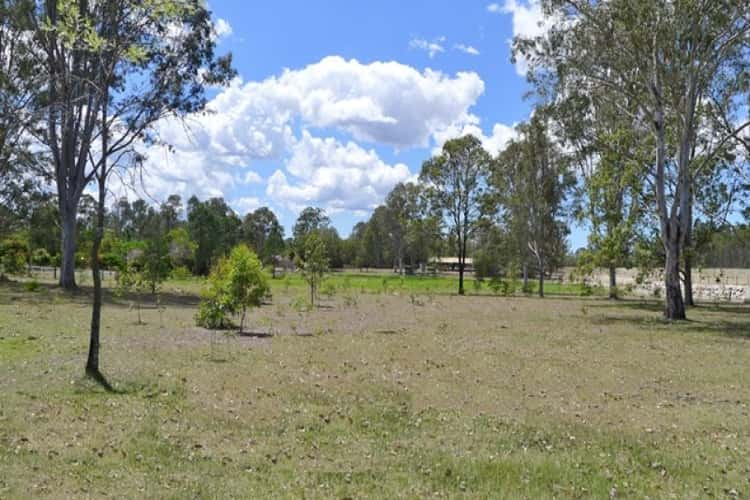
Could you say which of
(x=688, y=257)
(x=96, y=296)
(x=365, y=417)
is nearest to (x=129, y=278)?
(x=96, y=296)

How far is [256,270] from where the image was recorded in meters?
17.0

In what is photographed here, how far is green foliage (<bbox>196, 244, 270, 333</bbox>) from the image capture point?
17.0m

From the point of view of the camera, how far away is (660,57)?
79.6 ft

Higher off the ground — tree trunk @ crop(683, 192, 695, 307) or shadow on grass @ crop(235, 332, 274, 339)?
tree trunk @ crop(683, 192, 695, 307)

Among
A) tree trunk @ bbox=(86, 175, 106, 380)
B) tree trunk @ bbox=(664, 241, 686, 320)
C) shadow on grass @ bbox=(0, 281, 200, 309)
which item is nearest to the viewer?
tree trunk @ bbox=(86, 175, 106, 380)

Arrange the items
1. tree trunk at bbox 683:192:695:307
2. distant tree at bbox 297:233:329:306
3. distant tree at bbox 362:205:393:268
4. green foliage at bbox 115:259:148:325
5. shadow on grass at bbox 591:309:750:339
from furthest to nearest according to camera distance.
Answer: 1. distant tree at bbox 362:205:393:268
2. tree trunk at bbox 683:192:695:307
3. distant tree at bbox 297:233:329:306
4. green foliage at bbox 115:259:148:325
5. shadow on grass at bbox 591:309:750:339

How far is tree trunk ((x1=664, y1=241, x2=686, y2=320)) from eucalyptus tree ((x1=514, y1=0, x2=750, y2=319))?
37 millimetres

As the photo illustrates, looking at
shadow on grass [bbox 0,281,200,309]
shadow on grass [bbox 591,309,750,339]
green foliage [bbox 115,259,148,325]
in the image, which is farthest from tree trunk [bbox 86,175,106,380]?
shadow on grass [bbox 591,309,750,339]

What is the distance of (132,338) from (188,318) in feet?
19.9

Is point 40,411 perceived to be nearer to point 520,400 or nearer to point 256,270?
point 520,400

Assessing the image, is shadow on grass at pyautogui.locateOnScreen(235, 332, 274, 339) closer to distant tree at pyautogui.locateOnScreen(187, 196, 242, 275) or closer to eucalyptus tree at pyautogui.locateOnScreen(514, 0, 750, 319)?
eucalyptus tree at pyautogui.locateOnScreen(514, 0, 750, 319)

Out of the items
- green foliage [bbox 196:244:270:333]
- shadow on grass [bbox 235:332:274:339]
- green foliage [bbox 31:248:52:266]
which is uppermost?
green foliage [bbox 31:248:52:266]

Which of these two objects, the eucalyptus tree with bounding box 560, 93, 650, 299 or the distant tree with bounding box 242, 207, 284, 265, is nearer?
the eucalyptus tree with bounding box 560, 93, 650, 299

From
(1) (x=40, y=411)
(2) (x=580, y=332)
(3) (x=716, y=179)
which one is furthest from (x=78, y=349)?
(3) (x=716, y=179)
